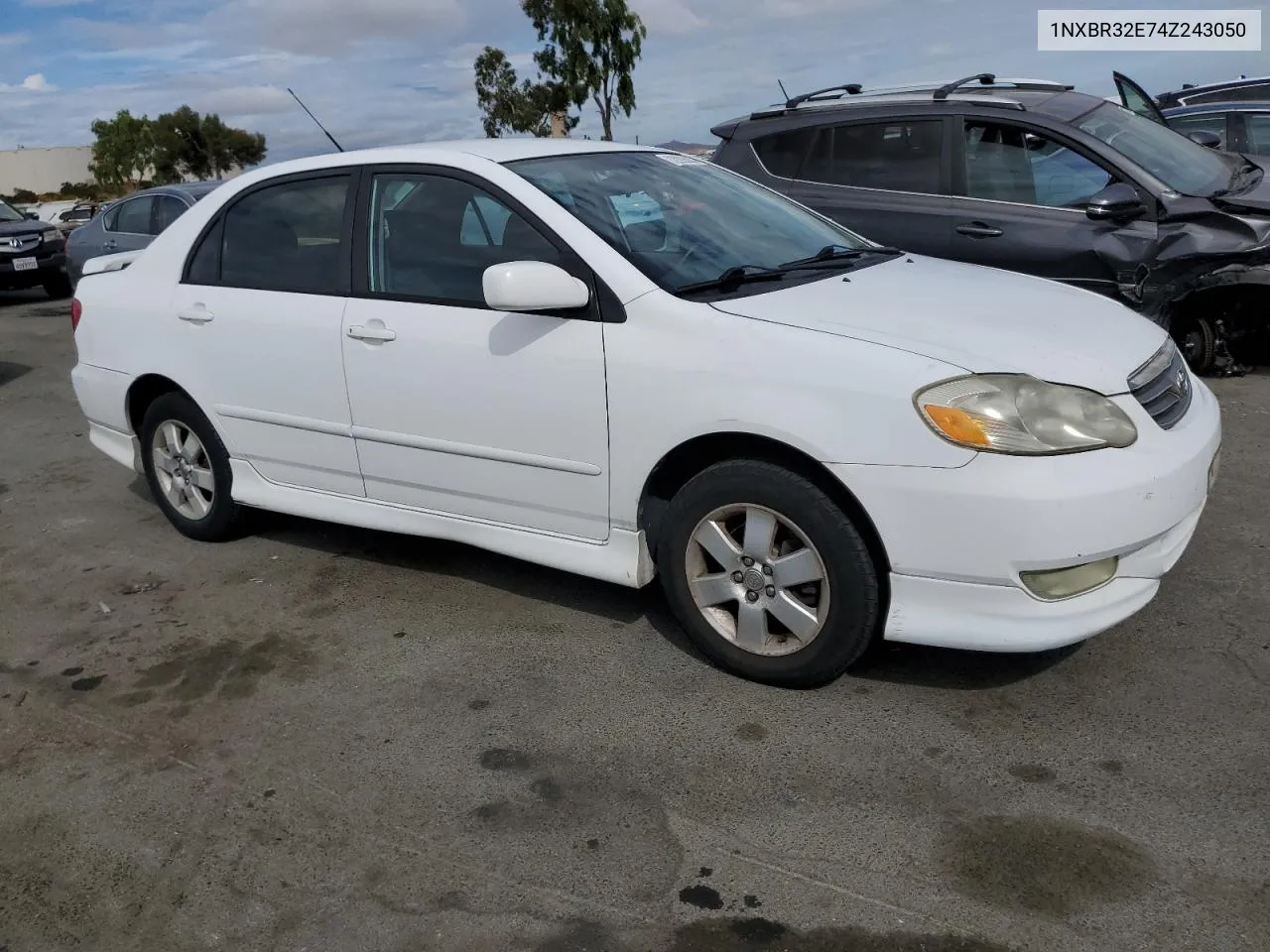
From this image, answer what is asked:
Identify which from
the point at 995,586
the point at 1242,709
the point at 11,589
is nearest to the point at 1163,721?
the point at 1242,709

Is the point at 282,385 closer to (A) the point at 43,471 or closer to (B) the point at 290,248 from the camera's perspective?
(B) the point at 290,248

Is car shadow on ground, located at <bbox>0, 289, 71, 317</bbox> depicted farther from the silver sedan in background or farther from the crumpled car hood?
the silver sedan in background

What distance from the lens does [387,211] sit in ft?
13.8

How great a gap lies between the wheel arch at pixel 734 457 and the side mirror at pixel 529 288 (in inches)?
22.7

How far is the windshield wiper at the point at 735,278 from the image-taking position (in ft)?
11.8

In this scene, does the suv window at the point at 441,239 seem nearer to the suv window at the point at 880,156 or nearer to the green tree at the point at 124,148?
the suv window at the point at 880,156

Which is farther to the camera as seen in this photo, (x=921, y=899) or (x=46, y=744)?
(x=46, y=744)

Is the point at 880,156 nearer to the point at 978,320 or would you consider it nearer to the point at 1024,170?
the point at 1024,170

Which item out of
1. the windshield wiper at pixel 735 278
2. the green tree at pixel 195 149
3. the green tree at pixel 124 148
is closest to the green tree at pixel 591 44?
the windshield wiper at pixel 735 278

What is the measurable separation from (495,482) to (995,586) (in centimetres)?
169

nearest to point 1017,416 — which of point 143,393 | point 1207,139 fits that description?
point 143,393

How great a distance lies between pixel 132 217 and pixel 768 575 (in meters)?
10.3

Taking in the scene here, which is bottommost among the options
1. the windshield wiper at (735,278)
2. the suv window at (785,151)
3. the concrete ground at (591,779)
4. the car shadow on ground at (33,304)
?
the concrete ground at (591,779)

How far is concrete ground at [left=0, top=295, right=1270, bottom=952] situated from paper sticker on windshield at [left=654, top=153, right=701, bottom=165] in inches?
67.8
